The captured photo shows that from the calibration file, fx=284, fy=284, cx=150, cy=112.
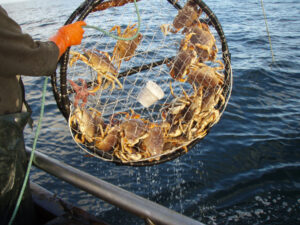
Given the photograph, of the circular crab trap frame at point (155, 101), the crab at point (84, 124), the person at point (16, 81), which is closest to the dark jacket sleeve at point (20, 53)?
the person at point (16, 81)

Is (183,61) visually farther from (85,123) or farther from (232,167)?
(232,167)

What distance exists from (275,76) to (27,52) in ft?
21.9

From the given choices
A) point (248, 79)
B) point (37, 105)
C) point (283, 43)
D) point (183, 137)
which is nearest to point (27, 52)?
point (183, 137)

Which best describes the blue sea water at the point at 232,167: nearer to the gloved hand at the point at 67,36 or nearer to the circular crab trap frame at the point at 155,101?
the circular crab trap frame at the point at 155,101

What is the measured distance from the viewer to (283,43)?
376 inches

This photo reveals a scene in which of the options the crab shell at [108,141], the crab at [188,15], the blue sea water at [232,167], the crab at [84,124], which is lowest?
the blue sea water at [232,167]

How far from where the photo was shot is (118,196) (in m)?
1.64

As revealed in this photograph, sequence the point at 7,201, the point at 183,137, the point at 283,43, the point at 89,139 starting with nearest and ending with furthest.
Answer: the point at 7,201
the point at 89,139
the point at 183,137
the point at 283,43

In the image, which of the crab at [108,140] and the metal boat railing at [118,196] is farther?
the crab at [108,140]

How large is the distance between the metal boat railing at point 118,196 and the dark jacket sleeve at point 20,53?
0.66 meters

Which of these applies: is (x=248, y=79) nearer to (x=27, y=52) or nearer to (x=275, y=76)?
(x=275, y=76)

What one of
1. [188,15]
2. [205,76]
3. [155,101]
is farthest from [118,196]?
[188,15]

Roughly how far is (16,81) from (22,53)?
38 centimetres

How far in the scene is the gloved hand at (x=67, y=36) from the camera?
1.96 metres
